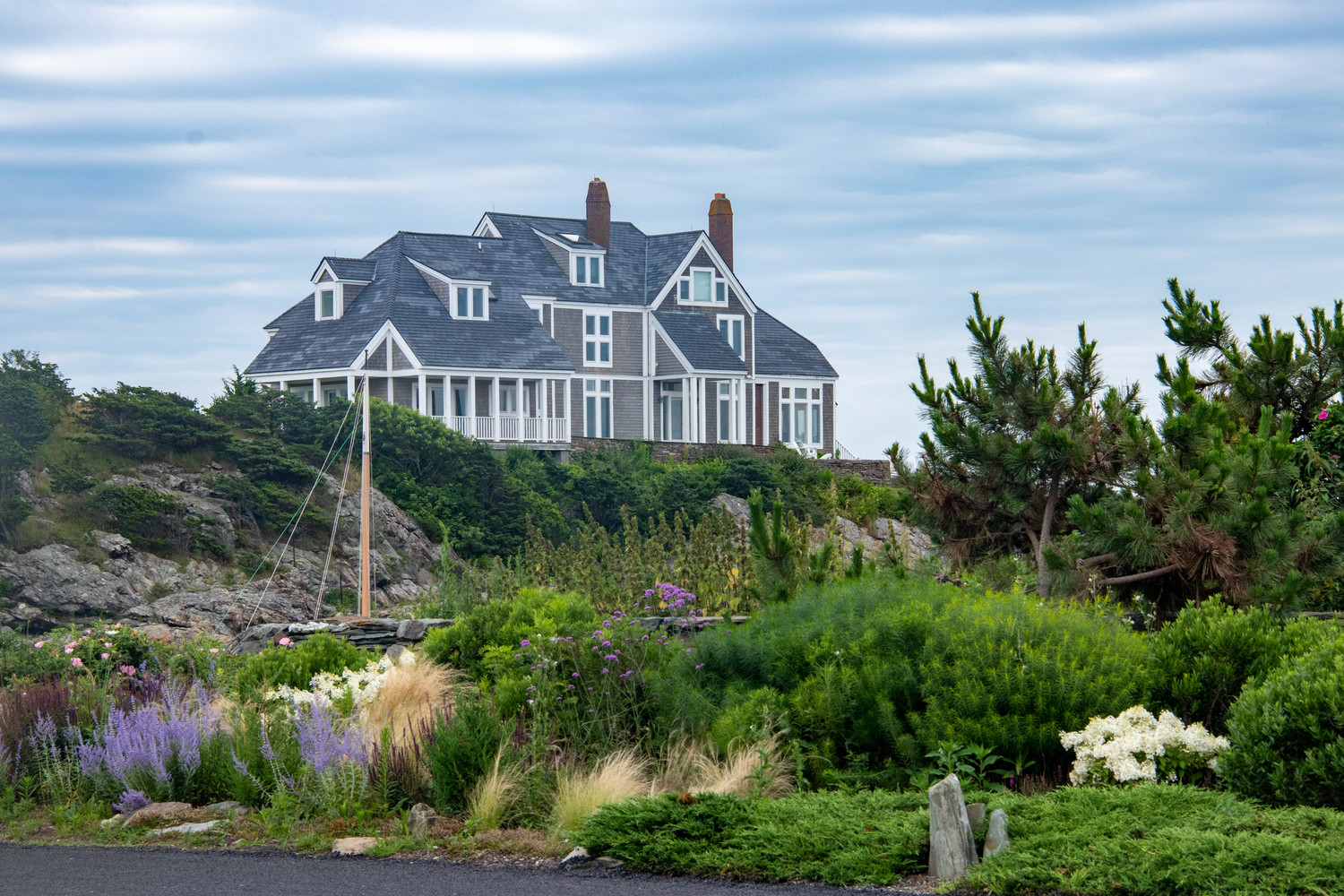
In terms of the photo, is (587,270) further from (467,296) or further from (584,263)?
A: (467,296)

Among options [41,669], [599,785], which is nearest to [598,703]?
[599,785]

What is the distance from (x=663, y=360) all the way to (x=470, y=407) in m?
7.90

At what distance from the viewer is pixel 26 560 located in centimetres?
2212

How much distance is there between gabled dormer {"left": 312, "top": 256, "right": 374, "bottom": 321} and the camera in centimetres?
3734

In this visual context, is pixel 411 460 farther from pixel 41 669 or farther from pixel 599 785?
pixel 599 785

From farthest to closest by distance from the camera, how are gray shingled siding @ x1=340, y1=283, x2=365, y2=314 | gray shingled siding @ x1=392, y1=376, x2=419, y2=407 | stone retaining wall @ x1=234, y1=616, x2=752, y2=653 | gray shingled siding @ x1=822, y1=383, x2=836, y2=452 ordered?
gray shingled siding @ x1=822, y1=383, x2=836, y2=452 → gray shingled siding @ x1=340, y1=283, x2=365, y2=314 → gray shingled siding @ x1=392, y1=376, x2=419, y2=407 → stone retaining wall @ x1=234, y1=616, x2=752, y2=653

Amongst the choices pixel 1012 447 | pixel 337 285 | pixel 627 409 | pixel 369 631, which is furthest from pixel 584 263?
pixel 1012 447

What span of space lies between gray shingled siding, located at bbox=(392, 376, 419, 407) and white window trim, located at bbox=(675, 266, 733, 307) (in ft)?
32.8

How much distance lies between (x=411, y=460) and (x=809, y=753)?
74.5ft

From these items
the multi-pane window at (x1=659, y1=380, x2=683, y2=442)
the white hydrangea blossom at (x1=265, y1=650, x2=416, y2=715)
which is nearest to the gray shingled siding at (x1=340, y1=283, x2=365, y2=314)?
the multi-pane window at (x1=659, y1=380, x2=683, y2=442)

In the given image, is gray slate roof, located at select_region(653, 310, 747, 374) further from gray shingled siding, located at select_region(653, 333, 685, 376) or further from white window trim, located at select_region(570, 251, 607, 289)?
white window trim, located at select_region(570, 251, 607, 289)

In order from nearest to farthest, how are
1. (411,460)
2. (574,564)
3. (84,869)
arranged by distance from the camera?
(84,869) → (574,564) → (411,460)

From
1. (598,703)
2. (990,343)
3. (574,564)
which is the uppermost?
(990,343)

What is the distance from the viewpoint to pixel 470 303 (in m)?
37.2
